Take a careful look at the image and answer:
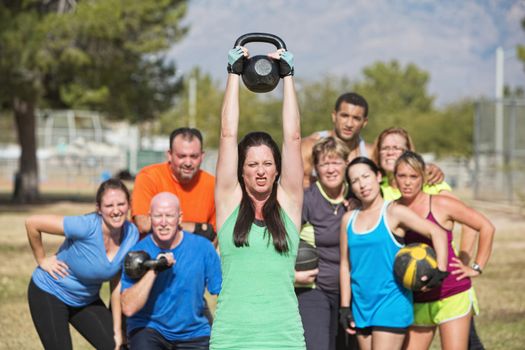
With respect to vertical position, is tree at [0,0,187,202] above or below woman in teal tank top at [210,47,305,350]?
above

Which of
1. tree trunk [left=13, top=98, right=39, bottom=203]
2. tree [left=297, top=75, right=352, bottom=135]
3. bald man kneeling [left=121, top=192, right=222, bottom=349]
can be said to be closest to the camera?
bald man kneeling [left=121, top=192, right=222, bottom=349]

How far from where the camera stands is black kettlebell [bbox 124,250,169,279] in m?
6.07

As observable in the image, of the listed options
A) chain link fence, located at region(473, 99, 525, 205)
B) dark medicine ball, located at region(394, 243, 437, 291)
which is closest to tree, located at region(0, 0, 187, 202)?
chain link fence, located at region(473, 99, 525, 205)

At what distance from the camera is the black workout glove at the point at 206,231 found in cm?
709

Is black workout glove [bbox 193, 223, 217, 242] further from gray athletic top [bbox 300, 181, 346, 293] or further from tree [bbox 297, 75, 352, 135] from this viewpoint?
tree [bbox 297, 75, 352, 135]

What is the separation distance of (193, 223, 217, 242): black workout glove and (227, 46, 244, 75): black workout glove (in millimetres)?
2466

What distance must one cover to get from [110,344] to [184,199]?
1.34 metres

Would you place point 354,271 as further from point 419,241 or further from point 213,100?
point 213,100

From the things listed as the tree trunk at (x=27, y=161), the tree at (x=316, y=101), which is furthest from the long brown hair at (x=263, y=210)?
the tree at (x=316, y=101)

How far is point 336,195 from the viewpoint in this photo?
704 cm

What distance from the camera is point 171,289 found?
6332mm

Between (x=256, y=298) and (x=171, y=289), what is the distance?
1.72m

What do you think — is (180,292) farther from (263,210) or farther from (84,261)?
(263,210)

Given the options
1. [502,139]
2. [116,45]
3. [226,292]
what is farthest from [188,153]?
[502,139]
